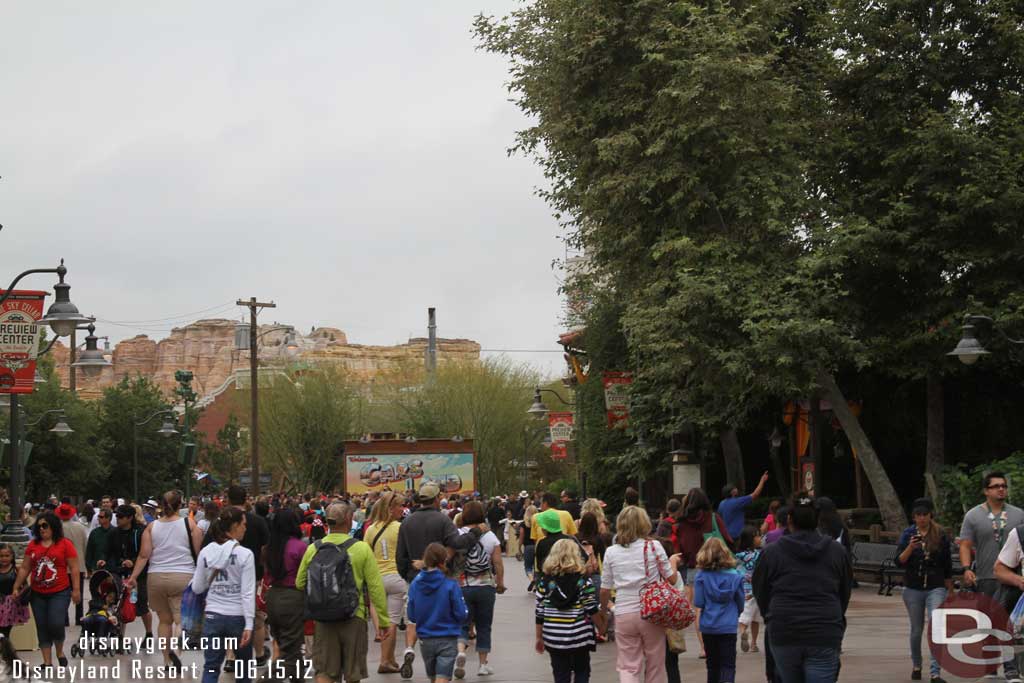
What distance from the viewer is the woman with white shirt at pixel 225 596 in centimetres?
1119

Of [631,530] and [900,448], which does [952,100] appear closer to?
[900,448]

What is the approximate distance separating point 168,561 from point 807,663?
294 inches

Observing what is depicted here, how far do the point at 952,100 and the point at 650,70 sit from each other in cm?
603

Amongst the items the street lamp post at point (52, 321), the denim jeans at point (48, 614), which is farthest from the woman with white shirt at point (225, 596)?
the street lamp post at point (52, 321)

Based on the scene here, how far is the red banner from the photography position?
37781mm

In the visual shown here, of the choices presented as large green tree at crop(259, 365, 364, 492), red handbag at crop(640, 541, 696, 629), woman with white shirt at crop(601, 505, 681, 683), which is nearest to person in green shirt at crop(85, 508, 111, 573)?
woman with white shirt at crop(601, 505, 681, 683)

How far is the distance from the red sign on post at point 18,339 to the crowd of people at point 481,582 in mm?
5893

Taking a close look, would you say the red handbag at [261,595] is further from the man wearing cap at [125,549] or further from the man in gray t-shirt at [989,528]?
the man in gray t-shirt at [989,528]

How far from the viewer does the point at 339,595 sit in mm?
10773

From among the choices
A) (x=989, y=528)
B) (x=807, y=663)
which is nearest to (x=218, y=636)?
(x=807, y=663)

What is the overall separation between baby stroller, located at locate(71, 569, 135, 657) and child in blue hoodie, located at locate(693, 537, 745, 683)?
7.47 metres

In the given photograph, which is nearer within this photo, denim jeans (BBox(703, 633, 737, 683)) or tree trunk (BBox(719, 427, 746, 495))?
denim jeans (BBox(703, 633, 737, 683))

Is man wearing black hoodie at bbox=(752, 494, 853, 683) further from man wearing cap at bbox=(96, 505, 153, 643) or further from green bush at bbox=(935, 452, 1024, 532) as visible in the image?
green bush at bbox=(935, 452, 1024, 532)

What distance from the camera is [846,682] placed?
41.7ft
